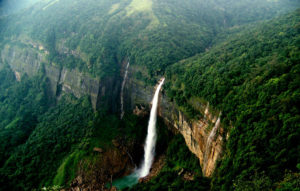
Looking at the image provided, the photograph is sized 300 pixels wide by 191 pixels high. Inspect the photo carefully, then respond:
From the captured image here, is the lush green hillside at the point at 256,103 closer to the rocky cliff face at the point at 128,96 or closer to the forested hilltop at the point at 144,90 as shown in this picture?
the forested hilltop at the point at 144,90

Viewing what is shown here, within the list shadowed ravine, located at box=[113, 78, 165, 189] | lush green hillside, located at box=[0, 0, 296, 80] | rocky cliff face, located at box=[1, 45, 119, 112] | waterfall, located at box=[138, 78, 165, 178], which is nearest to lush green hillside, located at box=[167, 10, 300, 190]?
waterfall, located at box=[138, 78, 165, 178]

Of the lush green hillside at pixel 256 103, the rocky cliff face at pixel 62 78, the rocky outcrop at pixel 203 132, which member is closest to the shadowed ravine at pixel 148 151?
the rocky outcrop at pixel 203 132

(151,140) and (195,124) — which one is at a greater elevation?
(195,124)

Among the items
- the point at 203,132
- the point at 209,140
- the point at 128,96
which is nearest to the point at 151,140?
the point at 128,96

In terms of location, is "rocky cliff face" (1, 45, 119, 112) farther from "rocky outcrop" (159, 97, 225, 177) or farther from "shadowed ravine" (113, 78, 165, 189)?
"rocky outcrop" (159, 97, 225, 177)

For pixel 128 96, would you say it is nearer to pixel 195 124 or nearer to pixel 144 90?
pixel 144 90

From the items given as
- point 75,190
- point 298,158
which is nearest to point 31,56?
point 75,190

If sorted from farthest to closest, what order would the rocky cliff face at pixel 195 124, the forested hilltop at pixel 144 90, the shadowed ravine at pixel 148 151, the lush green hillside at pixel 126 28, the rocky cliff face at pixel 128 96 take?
the lush green hillside at pixel 126 28
the shadowed ravine at pixel 148 151
the rocky cliff face at pixel 128 96
the rocky cliff face at pixel 195 124
the forested hilltop at pixel 144 90
